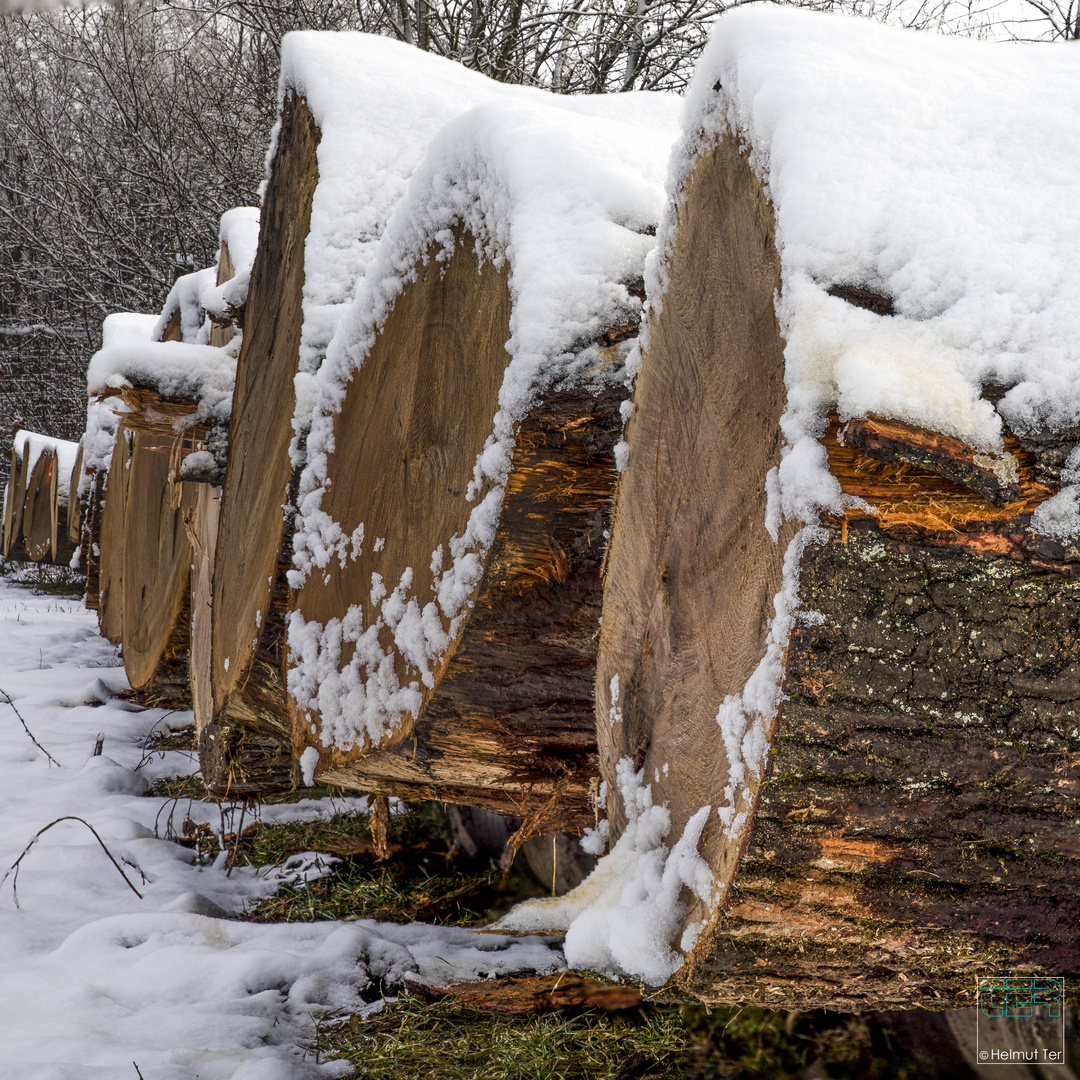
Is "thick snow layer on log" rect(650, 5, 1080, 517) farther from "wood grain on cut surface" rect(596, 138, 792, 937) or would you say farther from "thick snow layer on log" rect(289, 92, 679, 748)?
"thick snow layer on log" rect(289, 92, 679, 748)

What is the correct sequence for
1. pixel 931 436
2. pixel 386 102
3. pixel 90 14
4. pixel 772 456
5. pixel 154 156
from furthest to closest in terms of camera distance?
pixel 90 14, pixel 154 156, pixel 386 102, pixel 772 456, pixel 931 436

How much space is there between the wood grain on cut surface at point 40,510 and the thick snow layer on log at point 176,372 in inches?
193

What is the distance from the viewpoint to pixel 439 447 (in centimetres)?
132

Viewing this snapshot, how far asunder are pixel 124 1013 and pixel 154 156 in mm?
7109

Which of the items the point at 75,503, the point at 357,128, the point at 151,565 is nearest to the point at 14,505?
the point at 75,503

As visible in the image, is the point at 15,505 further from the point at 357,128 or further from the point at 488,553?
the point at 488,553

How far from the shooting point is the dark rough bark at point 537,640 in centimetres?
113

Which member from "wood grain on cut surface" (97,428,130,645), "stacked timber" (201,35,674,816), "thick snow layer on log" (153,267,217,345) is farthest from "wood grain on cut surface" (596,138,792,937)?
"wood grain on cut surface" (97,428,130,645)

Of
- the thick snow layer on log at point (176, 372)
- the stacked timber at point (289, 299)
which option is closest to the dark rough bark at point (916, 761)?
the stacked timber at point (289, 299)

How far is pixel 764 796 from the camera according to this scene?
788 mm

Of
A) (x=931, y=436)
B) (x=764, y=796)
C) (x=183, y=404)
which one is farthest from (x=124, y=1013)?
(x=931, y=436)

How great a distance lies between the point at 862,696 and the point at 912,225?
0.45m

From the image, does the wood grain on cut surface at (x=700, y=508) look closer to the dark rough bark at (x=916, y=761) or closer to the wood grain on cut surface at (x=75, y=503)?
the dark rough bark at (x=916, y=761)

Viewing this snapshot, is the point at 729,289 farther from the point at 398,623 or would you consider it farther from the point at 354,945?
the point at 354,945
